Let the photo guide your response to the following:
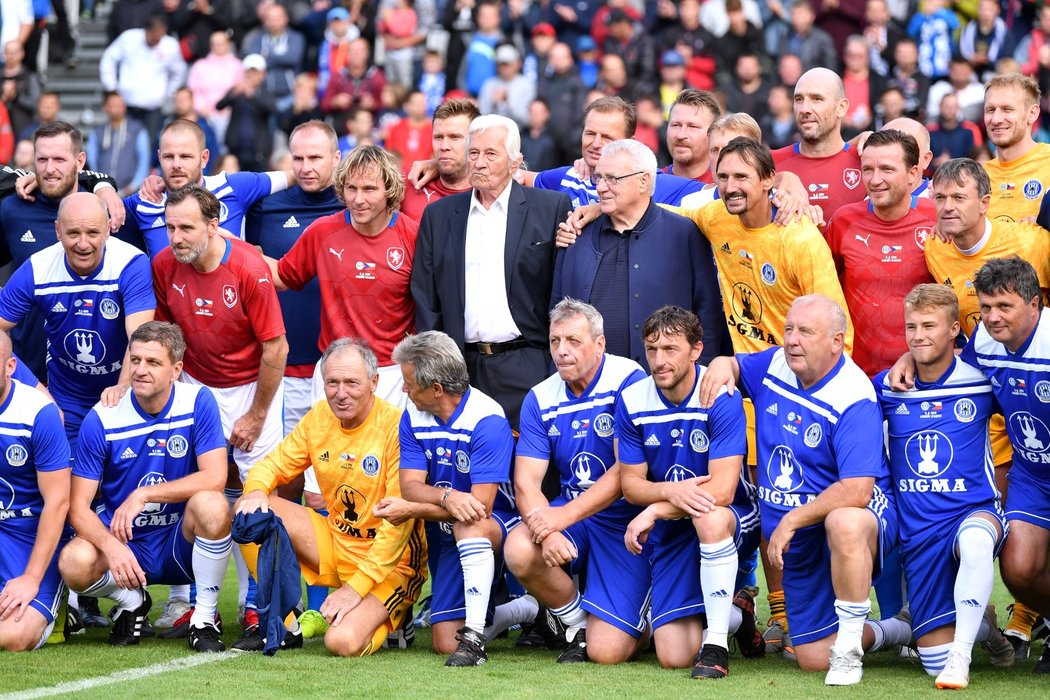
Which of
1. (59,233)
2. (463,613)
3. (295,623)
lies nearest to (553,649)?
(463,613)

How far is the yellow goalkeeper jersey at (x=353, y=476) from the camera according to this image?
23.6ft

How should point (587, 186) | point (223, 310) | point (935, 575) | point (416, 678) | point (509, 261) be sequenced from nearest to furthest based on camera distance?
point (416, 678) → point (935, 575) → point (509, 261) → point (223, 310) → point (587, 186)

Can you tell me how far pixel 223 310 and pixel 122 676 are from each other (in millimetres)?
2210

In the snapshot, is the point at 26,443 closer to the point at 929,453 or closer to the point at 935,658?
the point at 929,453

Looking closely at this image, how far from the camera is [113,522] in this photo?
23.4 feet

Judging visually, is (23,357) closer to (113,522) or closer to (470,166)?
(113,522)

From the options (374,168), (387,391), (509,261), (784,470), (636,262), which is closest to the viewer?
(784,470)

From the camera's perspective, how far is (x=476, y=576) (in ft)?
22.6

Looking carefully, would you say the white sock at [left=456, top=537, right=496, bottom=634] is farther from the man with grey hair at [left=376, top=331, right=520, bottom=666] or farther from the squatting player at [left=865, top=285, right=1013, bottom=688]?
the squatting player at [left=865, top=285, right=1013, bottom=688]

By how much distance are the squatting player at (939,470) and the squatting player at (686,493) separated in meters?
0.74

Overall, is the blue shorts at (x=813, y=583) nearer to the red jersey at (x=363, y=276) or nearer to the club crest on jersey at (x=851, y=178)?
the club crest on jersey at (x=851, y=178)

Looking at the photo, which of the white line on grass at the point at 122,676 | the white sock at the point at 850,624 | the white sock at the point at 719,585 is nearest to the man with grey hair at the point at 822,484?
the white sock at the point at 850,624

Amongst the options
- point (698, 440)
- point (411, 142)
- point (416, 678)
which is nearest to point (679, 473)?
point (698, 440)

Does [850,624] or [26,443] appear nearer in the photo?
[850,624]
